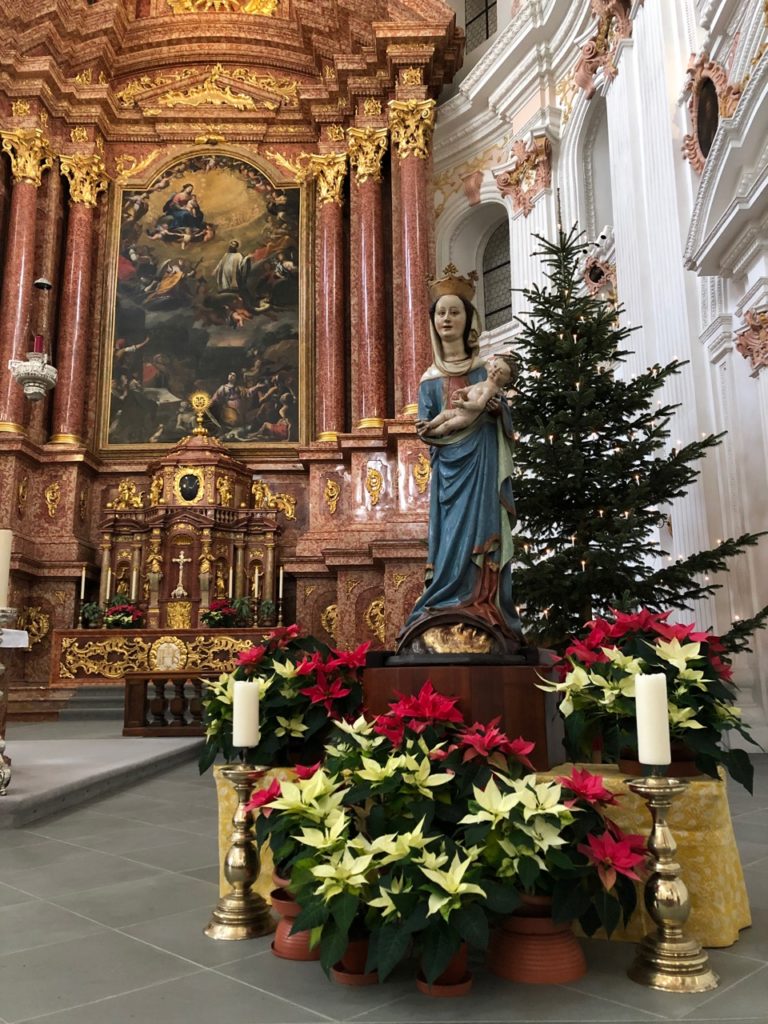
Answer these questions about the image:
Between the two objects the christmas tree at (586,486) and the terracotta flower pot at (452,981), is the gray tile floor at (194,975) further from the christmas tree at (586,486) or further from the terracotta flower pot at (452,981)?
the christmas tree at (586,486)

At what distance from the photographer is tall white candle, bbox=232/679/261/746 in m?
3.16

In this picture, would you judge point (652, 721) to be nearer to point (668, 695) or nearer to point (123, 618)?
point (668, 695)

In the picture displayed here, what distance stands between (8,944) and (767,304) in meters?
7.55

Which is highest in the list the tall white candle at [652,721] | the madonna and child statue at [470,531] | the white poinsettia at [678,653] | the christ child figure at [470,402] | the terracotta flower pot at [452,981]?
the christ child figure at [470,402]

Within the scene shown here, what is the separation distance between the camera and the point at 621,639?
3.71 metres

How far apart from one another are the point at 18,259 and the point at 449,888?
594 inches

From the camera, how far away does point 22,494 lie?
14.1 meters

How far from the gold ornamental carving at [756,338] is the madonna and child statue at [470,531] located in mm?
4822

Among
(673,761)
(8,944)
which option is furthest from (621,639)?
(8,944)

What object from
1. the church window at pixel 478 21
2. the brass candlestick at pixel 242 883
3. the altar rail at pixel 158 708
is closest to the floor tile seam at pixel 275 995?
the brass candlestick at pixel 242 883

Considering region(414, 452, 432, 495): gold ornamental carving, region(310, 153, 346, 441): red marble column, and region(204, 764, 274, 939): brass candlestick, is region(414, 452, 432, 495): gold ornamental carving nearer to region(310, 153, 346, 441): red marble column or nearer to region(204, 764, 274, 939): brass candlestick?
region(310, 153, 346, 441): red marble column

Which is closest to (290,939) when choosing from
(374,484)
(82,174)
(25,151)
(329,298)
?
(374,484)

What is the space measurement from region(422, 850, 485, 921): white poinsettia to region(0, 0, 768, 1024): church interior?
14.0 ft

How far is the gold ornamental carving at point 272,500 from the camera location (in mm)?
14953
